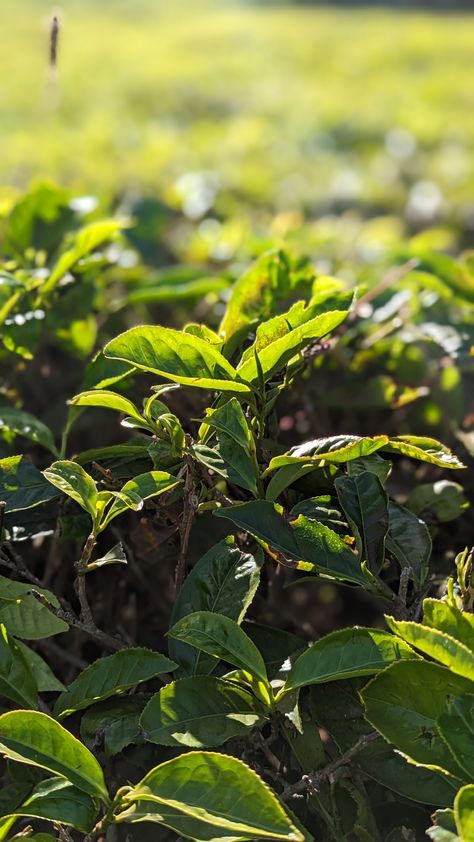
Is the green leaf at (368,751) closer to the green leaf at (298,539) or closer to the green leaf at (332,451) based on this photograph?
the green leaf at (298,539)

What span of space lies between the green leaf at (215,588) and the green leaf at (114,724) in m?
0.07

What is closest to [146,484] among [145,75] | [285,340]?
[285,340]

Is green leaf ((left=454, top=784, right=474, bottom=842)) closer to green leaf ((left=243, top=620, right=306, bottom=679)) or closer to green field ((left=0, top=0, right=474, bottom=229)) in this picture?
green leaf ((left=243, top=620, right=306, bottom=679))

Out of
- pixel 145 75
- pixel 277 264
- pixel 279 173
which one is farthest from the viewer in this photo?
pixel 145 75

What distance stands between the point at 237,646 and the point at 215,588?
0.36ft

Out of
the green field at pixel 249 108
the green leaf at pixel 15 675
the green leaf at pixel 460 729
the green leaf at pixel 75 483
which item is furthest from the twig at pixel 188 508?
the green field at pixel 249 108

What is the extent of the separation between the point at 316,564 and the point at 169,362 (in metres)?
0.30

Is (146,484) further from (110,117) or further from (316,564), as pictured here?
(110,117)

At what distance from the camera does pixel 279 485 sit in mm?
1122

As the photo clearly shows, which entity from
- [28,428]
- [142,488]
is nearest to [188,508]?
[142,488]

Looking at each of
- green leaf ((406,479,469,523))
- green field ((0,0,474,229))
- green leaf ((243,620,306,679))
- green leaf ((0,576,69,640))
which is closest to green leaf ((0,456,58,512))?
green leaf ((0,576,69,640))

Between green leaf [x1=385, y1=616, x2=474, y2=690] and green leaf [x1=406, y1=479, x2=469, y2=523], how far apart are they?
0.41m

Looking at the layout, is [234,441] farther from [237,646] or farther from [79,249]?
[79,249]

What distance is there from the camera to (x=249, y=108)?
275 inches
